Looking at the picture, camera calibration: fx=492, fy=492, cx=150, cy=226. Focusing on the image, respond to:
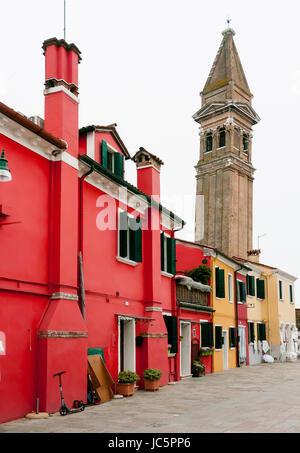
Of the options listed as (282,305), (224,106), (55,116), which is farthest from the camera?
(224,106)

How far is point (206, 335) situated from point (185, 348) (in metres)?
1.75

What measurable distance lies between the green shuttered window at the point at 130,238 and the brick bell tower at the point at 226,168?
1258 inches

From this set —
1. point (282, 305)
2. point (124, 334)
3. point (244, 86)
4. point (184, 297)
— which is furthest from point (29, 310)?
point (244, 86)

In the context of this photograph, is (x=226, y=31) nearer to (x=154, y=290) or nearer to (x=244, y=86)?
(x=244, y=86)

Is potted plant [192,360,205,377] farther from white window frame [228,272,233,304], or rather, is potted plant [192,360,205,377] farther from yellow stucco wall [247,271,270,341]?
yellow stucco wall [247,271,270,341]

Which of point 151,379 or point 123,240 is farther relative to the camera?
point 151,379

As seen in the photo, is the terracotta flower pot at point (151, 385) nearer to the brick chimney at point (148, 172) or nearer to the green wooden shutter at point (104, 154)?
the brick chimney at point (148, 172)

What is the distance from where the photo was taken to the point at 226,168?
47219 mm

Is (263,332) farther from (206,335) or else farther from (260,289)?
(206,335)

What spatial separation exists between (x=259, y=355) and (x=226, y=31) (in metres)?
38.4

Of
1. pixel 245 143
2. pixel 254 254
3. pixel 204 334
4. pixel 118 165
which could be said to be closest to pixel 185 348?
→ pixel 204 334

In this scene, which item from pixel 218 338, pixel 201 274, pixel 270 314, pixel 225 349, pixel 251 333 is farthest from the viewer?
pixel 270 314

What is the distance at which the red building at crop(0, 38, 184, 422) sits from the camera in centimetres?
979

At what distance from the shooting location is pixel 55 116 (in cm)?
1162
